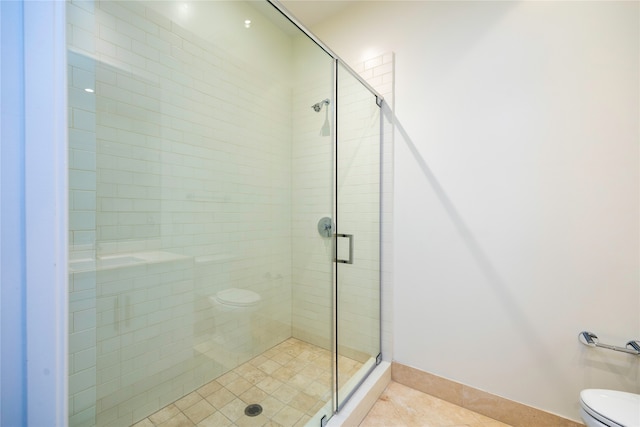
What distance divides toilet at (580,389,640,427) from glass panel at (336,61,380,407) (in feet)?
3.54

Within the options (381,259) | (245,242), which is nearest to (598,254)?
(381,259)

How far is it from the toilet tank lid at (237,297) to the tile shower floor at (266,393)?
34cm

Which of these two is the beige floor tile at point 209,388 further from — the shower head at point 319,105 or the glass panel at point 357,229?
the shower head at point 319,105

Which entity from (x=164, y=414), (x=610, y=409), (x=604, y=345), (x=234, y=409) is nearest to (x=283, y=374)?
(x=234, y=409)

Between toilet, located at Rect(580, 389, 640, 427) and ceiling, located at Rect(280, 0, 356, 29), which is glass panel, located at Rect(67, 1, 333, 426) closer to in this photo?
ceiling, located at Rect(280, 0, 356, 29)

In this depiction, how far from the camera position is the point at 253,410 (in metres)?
1.37

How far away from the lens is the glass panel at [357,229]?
67.9 inches

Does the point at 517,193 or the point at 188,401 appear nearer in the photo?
the point at 188,401

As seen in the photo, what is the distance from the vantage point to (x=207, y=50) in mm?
1454

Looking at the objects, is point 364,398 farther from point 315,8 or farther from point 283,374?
point 315,8

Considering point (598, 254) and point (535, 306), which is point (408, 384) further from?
point (598, 254)

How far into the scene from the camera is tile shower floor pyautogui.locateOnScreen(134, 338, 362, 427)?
132 cm

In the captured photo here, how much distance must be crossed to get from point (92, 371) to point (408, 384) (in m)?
1.79

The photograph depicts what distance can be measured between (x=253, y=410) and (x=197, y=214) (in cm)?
105
